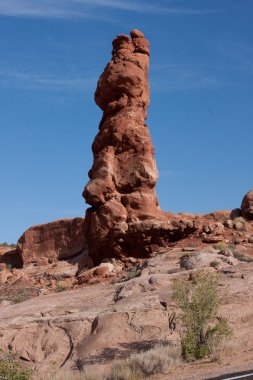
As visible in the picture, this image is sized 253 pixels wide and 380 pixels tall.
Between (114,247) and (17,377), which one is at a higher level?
(114,247)

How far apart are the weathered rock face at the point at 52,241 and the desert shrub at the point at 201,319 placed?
2175cm

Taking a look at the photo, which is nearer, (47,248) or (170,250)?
(170,250)

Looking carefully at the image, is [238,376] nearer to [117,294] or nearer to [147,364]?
[147,364]

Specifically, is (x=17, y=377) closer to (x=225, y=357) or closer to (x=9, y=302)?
(x=225, y=357)

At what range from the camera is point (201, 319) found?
17.0 m

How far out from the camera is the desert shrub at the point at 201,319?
16.0 metres

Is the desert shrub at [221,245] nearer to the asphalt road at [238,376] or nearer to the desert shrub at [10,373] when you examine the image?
the desert shrub at [10,373]

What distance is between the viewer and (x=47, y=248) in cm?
4238

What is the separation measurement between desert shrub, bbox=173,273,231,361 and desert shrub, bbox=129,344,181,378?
372 millimetres

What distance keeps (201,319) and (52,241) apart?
2614cm

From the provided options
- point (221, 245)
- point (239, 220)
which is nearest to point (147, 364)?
point (221, 245)

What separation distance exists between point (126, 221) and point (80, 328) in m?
13.9

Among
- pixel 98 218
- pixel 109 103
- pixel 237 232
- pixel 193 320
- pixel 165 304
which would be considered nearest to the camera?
pixel 193 320

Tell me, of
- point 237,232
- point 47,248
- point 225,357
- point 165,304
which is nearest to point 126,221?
point 237,232
